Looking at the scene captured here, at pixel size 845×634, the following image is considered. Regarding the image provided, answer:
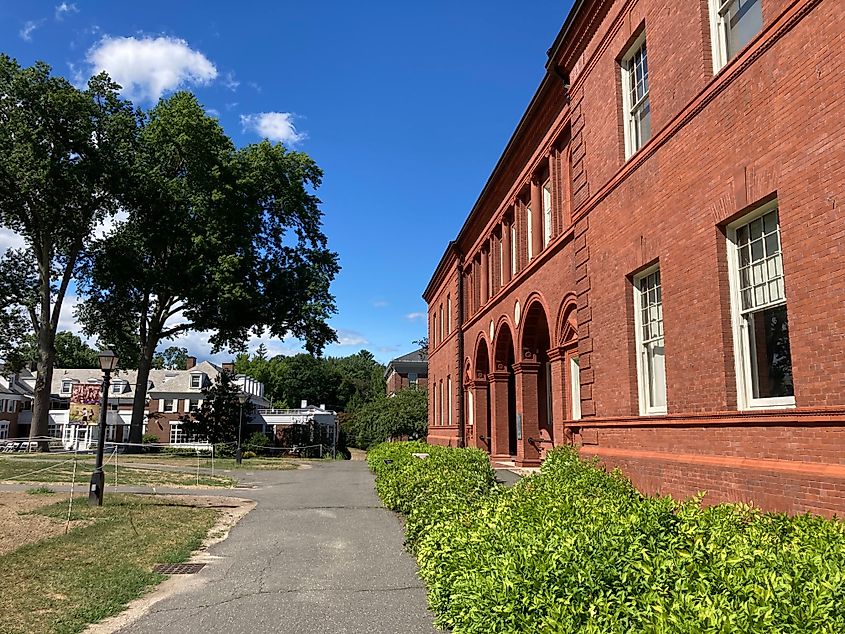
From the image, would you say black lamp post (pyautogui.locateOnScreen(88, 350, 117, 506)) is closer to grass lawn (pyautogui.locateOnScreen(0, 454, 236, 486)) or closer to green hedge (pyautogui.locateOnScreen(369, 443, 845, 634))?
grass lawn (pyautogui.locateOnScreen(0, 454, 236, 486))

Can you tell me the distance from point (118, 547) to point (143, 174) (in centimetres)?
2898

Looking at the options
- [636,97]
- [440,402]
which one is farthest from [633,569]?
[440,402]

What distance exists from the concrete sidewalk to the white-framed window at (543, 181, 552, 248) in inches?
319

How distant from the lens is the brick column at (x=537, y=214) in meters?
17.4

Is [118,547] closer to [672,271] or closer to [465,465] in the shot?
[465,465]

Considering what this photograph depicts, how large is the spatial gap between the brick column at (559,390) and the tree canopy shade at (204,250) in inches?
866

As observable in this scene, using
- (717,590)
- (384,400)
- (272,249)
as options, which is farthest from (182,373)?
(717,590)

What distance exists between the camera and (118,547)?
9180 millimetres

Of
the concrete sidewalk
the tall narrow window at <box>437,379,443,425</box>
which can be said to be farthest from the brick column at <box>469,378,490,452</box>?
the concrete sidewalk

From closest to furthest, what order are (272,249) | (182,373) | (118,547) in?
(118,547)
(272,249)
(182,373)

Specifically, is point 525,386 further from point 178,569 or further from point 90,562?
point 90,562

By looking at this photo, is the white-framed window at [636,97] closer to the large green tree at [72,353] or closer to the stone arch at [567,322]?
the stone arch at [567,322]

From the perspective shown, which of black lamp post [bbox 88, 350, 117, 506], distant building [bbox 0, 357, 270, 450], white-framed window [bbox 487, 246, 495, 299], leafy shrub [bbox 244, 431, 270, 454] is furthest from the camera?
distant building [bbox 0, 357, 270, 450]

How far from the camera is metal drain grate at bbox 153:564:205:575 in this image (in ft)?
25.8
